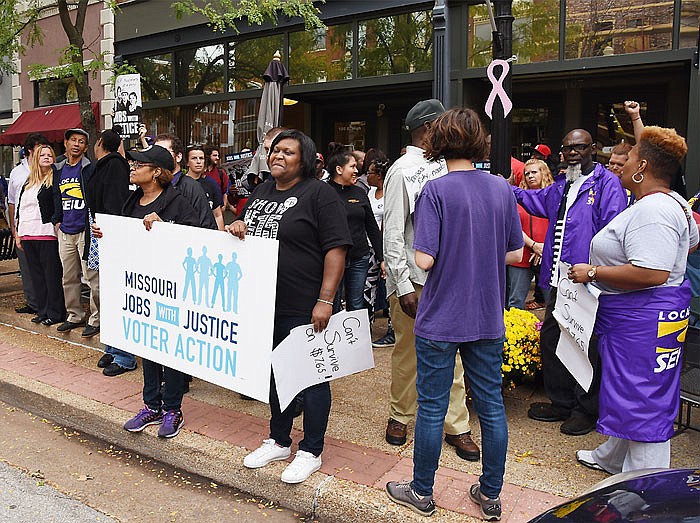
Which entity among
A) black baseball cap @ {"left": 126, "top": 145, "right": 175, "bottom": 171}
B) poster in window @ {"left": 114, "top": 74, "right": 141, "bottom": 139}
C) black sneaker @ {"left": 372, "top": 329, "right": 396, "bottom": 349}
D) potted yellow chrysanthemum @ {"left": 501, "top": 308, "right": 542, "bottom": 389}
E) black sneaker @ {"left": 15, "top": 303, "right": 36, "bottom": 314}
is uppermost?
poster in window @ {"left": 114, "top": 74, "right": 141, "bottom": 139}

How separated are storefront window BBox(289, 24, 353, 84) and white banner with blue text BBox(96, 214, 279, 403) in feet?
22.8

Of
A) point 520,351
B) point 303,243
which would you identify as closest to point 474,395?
point 303,243

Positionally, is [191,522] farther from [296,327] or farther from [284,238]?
[284,238]

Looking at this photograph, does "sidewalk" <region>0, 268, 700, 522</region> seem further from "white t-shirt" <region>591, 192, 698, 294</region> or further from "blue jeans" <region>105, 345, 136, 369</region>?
"white t-shirt" <region>591, 192, 698, 294</region>

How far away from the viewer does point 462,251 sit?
3.18 metres

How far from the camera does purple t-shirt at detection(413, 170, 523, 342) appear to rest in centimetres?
318

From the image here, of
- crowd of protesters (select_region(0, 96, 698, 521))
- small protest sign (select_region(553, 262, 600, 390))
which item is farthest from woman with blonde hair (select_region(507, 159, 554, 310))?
small protest sign (select_region(553, 262, 600, 390))

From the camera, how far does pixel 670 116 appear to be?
30.7 ft

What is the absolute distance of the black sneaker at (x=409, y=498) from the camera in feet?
11.2

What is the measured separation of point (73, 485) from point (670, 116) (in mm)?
8642

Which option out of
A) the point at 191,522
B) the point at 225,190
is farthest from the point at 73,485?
the point at 225,190

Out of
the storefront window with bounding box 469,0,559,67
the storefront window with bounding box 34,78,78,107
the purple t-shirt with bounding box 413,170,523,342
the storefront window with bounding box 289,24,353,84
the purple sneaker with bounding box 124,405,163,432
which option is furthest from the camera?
the storefront window with bounding box 34,78,78,107

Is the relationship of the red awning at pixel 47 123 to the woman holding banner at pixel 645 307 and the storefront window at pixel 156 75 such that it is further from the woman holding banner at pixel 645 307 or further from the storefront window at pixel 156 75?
the woman holding banner at pixel 645 307

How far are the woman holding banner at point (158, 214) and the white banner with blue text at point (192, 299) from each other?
12cm
